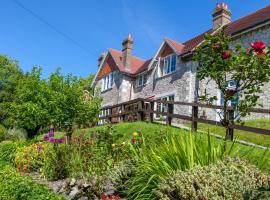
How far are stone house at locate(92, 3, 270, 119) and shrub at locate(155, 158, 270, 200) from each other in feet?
44.7

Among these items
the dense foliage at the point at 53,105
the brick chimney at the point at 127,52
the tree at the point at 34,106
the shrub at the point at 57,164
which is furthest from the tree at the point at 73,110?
the brick chimney at the point at 127,52

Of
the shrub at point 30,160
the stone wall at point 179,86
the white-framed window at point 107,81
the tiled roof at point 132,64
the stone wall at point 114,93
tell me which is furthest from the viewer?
the white-framed window at point 107,81

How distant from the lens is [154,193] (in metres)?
5.45

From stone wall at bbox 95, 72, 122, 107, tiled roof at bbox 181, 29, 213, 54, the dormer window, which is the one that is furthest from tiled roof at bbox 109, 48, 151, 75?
tiled roof at bbox 181, 29, 213, 54

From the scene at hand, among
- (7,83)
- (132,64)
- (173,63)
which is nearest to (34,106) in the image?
(173,63)

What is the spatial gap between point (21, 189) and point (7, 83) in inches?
1731

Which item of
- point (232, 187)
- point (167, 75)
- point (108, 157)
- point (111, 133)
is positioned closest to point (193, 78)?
point (167, 75)

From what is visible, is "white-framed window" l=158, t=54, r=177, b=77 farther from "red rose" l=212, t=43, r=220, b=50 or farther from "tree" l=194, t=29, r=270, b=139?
"red rose" l=212, t=43, r=220, b=50

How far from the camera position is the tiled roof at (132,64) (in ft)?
107

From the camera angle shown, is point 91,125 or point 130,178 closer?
point 130,178

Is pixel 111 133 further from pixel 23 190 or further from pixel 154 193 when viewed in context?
pixel 154 193

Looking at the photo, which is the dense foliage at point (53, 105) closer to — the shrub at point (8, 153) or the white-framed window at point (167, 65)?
the shrub at point (8, 153)

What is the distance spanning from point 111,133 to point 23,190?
3.70 metres

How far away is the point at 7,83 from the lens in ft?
160
